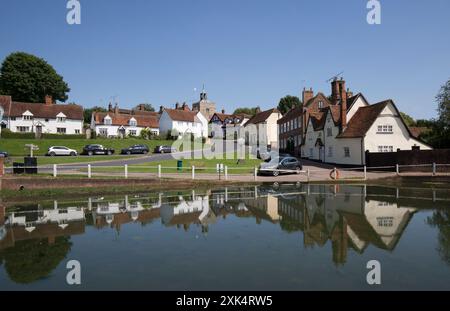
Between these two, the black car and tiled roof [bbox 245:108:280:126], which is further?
tiled roof [bbox 245:108:280:126]

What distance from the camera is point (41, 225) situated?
1383 centimetres

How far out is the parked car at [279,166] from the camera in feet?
108

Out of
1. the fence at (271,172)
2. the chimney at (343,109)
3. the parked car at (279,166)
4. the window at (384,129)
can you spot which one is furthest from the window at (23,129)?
the window at (384,129)

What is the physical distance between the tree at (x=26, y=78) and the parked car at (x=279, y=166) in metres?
68.4

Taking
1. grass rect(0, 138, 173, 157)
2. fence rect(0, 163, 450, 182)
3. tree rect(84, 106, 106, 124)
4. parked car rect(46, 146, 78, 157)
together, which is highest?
tree rect(84, 106, 106, 124)

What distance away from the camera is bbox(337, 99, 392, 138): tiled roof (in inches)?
1527

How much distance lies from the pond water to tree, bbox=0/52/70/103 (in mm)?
71534

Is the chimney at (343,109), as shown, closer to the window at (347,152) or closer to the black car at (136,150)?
the window at (347,152)

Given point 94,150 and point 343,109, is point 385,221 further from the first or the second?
point 94,150

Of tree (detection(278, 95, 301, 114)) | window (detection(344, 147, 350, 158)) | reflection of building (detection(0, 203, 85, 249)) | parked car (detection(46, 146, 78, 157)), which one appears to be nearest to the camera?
reflection of building (detection(0, 203, 85, 249))

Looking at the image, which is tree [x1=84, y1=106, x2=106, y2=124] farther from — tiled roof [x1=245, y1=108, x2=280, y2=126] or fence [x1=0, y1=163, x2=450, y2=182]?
fence [x1=0, y1=163, x2=450, y2=182]

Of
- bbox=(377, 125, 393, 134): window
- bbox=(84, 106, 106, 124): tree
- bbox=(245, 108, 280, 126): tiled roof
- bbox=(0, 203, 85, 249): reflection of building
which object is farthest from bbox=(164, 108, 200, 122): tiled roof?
bbox=(0, 203, 85, 249): reflection of building

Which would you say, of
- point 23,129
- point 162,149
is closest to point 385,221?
point 162,149

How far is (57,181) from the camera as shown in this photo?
2256 centimetres
